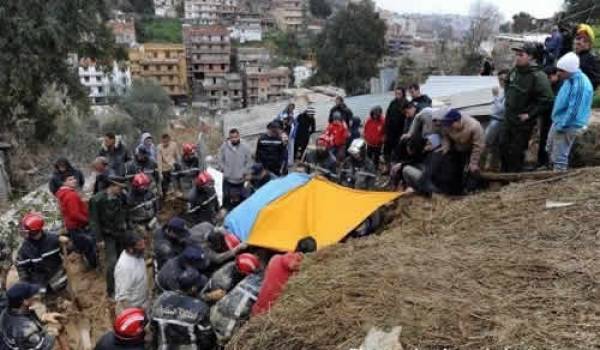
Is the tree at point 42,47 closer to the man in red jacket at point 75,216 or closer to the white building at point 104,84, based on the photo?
the man in red jacket at point 75,216

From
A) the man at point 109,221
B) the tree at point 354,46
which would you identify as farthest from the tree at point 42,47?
the tree at point 354,46

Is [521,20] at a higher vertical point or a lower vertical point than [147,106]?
higher

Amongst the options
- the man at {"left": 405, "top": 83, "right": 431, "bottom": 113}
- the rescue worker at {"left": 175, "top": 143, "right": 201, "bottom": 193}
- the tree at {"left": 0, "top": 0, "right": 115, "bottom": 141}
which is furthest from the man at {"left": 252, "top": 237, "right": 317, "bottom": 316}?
the tree at {"left": 0, "top": 0, "right": 115, "bottom": 141}

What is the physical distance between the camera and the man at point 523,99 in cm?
623

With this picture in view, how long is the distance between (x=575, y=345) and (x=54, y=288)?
19.7 ft

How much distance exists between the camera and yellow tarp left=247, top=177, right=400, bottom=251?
6.16 m

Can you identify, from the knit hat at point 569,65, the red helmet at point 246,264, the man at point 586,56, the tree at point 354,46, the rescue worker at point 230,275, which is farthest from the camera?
the tree at point 354,46

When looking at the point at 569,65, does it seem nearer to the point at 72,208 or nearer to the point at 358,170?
the point at 358,170

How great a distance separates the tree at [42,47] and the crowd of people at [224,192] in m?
5.34

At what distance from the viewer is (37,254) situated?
20.7ft

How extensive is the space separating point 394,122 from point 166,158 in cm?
403

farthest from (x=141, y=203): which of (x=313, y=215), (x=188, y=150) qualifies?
(x=313, y=215)

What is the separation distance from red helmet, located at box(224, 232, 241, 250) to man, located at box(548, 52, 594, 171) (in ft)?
13.1

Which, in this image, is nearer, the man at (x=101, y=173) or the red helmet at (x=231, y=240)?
the red helmet at (x=231, y=240)
